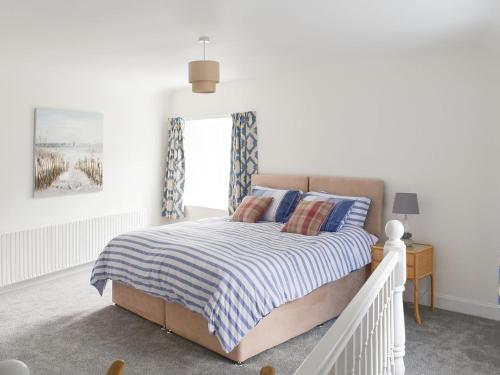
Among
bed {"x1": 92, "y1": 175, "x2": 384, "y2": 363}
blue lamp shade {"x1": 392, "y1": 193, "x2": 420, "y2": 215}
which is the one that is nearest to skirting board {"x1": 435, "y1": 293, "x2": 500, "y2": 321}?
bed {"x1": 92, "y1": 175, "x2": 384, "y2": 363}

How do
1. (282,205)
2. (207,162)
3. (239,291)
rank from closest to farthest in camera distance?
(239,291), (282,205), (207,162)

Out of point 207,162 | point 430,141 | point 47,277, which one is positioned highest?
point 430,141

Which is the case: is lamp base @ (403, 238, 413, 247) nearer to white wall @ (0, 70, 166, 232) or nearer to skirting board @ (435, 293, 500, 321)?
skirting board @ (435, 293, 500, 321)

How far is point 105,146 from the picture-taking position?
18.7 ft

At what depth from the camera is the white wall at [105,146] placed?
15.5 ft

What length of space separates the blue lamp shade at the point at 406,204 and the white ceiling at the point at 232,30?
4.24ft

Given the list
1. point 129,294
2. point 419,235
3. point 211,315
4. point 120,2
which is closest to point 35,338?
point 129,294

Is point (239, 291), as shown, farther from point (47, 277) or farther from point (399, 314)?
point (47, 277)

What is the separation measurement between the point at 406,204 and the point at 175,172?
3426 millimetres

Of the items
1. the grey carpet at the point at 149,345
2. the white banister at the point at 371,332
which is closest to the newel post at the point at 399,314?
the white banister at the point at 371,332

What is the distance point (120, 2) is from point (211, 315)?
2052 millimetres

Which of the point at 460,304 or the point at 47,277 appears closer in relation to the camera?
the point at 460,304

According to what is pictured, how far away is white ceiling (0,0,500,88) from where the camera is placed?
289cm

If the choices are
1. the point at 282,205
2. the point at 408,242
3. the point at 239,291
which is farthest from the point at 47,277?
the point at 408,242
